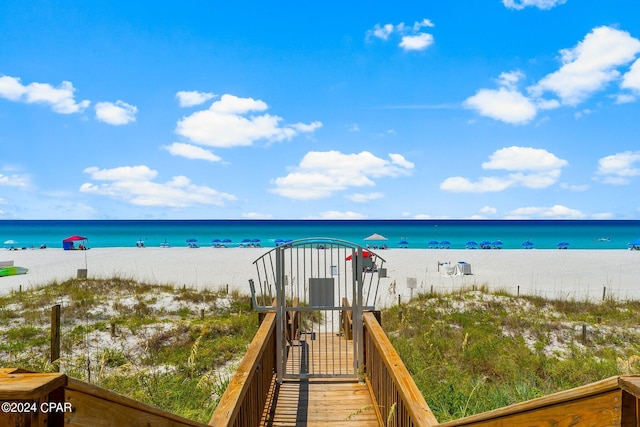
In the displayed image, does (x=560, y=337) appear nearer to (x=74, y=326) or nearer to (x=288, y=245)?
(x=288, y=245)

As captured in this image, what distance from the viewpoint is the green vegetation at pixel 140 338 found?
21.5 ft

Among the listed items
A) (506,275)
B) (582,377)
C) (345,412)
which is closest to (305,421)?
(345,412)

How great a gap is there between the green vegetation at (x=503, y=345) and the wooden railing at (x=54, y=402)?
13.7 feet

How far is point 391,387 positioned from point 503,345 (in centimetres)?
643

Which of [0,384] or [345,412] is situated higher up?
[0,384]

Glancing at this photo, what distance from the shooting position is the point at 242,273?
26.5 metres

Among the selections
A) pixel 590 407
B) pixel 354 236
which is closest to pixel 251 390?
pixel 590 407

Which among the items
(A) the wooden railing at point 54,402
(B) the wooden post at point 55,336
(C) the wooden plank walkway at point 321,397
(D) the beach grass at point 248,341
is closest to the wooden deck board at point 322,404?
(C) the wooden plank walkway at point 321,397

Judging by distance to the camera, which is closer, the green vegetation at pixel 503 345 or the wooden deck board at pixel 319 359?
the green vegetation at pixel 503 345

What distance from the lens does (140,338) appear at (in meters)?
10.3

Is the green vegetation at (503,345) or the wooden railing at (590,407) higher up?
the wooden railing at (590,407)

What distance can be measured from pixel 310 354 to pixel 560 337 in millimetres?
7133

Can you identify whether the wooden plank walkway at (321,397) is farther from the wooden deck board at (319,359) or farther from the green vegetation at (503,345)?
the green vegetation at (503,345)

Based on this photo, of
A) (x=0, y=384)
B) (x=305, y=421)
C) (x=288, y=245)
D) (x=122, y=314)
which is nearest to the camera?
(x=0, y=384)
